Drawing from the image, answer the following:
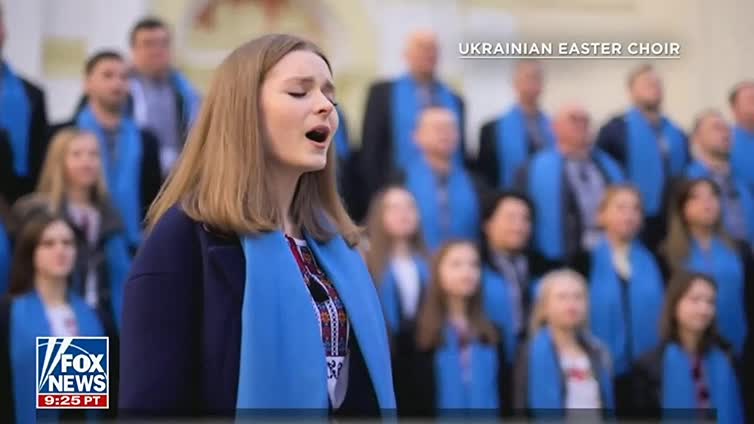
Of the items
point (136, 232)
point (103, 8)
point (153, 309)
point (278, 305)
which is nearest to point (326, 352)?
point (278, 305)

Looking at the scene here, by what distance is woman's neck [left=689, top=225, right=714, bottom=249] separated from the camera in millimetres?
4992

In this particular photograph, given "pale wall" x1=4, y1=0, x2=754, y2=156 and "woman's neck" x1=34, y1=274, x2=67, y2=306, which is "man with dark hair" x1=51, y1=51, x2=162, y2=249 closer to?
"pale wall" x1=4, y1=0, x2=754, y2=156

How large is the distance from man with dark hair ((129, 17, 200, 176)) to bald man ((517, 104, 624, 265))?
3.76 feet

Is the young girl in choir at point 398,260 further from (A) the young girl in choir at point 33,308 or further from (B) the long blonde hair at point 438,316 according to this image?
(A) the young girl in choir at point 33,308

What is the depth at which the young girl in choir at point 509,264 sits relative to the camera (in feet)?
16.0

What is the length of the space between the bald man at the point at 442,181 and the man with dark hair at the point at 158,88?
29.9 inches

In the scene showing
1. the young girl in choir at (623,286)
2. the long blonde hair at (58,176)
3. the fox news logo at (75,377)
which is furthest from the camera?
the young girl in choir at (623,286)

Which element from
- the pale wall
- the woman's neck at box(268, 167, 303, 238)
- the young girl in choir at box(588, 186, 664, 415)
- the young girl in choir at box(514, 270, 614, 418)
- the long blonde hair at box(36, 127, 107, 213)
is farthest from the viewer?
the young girl in choir at box(588, 186, 664, 415)

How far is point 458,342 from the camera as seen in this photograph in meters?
4.82

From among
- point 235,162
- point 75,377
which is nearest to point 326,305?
point 235,162

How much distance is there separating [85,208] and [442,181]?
3.84 ft

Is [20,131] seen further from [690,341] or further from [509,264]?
[690,341]

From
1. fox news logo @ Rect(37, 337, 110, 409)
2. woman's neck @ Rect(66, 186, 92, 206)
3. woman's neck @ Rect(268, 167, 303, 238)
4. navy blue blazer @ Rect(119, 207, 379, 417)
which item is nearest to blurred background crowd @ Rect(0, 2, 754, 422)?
woman's neck @ Rect(66, 186, 92, 206)

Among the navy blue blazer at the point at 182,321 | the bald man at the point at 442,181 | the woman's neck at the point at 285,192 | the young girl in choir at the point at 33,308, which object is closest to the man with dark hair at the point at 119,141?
the young girl in choir at the point at 33,308
